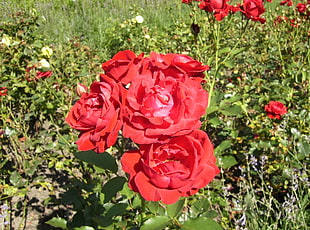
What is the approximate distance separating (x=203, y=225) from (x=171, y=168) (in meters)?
0.26

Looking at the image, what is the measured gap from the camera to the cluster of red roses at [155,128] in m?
0.49

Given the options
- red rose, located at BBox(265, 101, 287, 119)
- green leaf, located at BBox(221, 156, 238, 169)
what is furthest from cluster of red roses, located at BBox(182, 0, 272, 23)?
green leaf, located at BBox(221, 156, 238, 169)

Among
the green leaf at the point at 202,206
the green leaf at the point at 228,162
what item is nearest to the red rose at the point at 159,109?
the green leaf at the point at 202,206

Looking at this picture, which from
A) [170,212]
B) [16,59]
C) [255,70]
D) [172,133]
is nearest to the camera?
[172,133]

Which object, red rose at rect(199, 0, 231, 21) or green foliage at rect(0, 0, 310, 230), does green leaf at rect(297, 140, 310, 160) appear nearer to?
green foliage at rect(0, 0, 310, 230)

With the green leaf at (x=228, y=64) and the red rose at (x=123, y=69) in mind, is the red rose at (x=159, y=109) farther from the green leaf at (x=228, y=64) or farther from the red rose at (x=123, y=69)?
the green leaf at (x=228, y=64)

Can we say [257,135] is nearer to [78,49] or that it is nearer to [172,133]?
[172,133]

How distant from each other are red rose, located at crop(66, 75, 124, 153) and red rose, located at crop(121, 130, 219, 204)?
0.06 metres

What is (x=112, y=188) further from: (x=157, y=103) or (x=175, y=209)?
(x=157, y=103)

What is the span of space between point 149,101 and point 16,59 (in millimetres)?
1624

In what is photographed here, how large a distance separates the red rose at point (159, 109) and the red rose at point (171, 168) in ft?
0.11

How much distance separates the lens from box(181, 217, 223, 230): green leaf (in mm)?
667

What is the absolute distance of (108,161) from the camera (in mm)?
738

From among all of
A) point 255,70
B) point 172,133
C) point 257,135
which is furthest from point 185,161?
point 255,70
